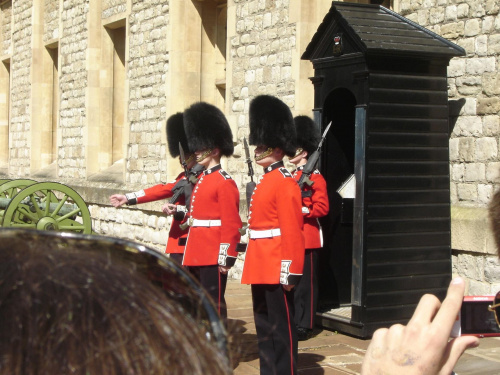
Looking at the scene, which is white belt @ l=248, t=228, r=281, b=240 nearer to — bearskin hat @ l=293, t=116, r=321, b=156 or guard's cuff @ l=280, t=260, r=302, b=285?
guard's cuff @ l=280, t=260, r=302, b=285

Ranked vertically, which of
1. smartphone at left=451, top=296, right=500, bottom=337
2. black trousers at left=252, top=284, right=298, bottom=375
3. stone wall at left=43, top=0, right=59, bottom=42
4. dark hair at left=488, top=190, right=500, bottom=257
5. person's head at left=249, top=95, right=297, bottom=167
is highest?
stone wall at left=43, top=0, right=59, bottom=42

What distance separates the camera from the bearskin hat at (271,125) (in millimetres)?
4719

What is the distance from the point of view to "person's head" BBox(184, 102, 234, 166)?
5.32 m

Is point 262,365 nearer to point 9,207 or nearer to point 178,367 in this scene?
point 178,367

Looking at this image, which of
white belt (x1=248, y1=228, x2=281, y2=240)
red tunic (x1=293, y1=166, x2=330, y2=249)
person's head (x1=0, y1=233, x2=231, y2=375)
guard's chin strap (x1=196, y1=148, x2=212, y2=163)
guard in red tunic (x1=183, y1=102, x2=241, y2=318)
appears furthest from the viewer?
red tunic (x1=293, y1=166, x2=330, y2=249)

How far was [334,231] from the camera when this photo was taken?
6.11m

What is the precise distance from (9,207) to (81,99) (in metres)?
4.72

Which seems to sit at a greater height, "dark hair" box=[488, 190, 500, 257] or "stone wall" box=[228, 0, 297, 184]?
"stone wall" box=[228, 0, 297, 184]

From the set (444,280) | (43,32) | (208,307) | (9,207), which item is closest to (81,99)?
(43,32)

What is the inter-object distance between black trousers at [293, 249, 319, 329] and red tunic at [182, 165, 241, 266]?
3.01ft

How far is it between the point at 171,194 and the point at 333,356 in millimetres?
1705

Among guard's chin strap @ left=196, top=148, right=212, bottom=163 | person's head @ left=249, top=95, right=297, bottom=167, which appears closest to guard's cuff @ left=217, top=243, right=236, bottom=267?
person's head @ left=249, top=95, right=297, bottom=167

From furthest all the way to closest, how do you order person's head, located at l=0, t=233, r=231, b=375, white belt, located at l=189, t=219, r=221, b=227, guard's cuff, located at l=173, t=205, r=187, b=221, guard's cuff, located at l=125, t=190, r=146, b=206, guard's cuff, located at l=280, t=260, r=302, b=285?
guard's cuff, located at l=125, t=190, r=146, b=206 → guard's cuff, located at l=173, t=205, r=187, b=221 → white belt, located at l=189, t=219, r=221, b=227 → guard's cuff, located at l=280, t=260, r=302, b=285 → person's head, located at l=0, t=233, r=231, b=375

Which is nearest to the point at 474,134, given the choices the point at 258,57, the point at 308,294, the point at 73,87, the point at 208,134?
the point at 308,294
